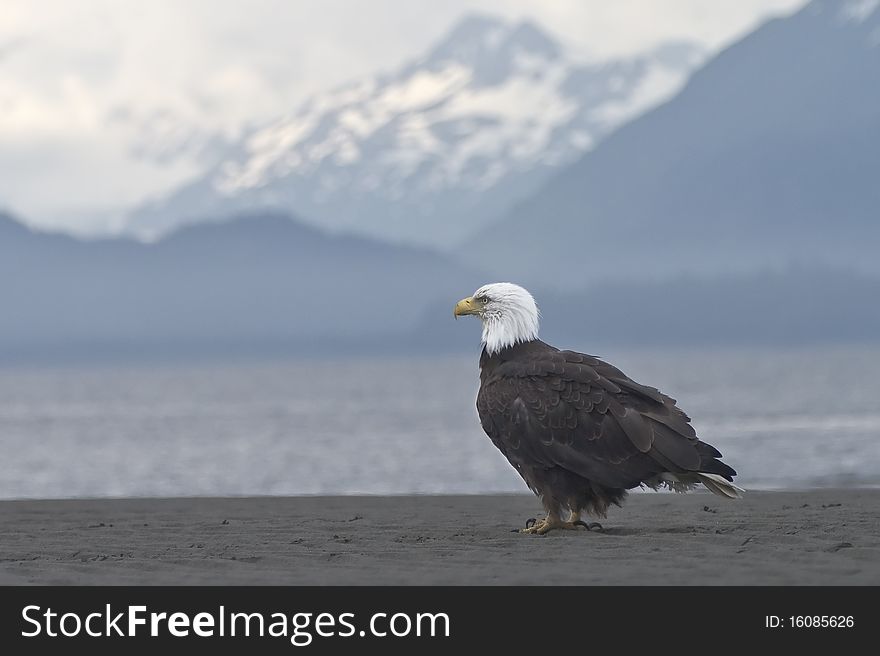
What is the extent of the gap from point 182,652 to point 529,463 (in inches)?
171

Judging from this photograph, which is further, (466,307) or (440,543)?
(466,307)

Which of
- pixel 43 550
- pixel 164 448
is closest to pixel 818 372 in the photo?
pixel 164 448

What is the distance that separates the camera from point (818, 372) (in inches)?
3812

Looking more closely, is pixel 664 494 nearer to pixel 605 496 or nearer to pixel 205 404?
pixel 605 496

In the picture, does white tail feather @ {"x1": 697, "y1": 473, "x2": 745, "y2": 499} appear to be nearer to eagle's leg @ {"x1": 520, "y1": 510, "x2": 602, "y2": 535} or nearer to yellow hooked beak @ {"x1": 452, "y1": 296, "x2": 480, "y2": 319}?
eagle's leg @ {"x1": 520, "y1": 510, "x2": 602, "y2": 535}

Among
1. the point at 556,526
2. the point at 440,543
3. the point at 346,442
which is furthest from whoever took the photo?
the point at 346,442

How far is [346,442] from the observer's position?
127 feet

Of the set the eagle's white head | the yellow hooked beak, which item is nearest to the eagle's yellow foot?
the eagle's white head

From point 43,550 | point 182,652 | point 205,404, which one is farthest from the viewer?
point 205,404

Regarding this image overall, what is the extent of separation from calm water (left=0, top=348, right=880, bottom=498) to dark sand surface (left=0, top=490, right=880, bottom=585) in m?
7.52

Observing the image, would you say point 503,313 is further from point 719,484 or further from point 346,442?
point 346,442

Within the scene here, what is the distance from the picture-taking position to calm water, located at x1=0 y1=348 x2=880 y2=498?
81.8 ft

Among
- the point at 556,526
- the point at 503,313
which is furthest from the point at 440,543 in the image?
the point at 503,313

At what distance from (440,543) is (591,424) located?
1.30 meters
